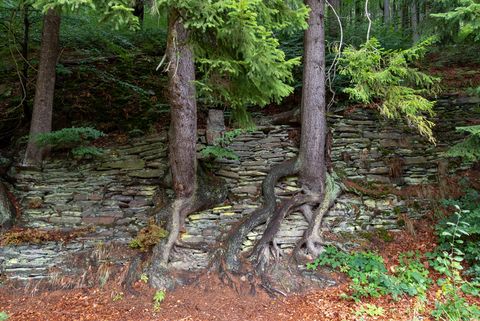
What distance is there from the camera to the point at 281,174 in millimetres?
6559

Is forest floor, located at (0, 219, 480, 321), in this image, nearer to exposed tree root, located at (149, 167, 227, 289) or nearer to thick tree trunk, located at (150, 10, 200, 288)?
exposed tree root, located at (149, 167, 227, 289)

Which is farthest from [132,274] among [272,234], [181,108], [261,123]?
[261,123]

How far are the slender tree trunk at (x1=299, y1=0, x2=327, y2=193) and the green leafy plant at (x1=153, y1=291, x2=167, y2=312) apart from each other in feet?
10.8

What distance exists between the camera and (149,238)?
211 inches

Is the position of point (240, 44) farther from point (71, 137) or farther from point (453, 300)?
point (453, 300)

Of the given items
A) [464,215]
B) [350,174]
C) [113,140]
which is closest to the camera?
[464,215]

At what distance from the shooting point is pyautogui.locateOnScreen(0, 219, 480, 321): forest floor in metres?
4.38

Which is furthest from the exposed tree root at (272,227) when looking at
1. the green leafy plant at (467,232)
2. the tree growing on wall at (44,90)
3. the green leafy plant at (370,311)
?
the tree growing on wall at (44,90)

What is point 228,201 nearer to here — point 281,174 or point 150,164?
point 281,174

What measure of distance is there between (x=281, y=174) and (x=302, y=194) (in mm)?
580

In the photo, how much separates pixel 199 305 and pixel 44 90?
18.9 ft

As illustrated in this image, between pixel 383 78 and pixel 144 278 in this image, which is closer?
pixel 144 278

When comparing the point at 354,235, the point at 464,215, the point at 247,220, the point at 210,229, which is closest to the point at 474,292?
the point at 464,215

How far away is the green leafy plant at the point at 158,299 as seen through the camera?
4534mm
